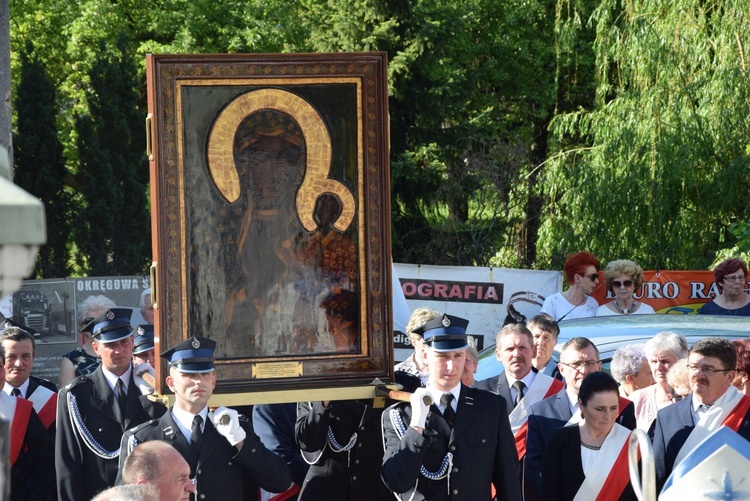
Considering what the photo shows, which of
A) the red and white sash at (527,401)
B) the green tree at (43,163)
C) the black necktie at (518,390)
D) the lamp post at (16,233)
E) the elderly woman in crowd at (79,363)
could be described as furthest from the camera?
the green tree at (43,163)

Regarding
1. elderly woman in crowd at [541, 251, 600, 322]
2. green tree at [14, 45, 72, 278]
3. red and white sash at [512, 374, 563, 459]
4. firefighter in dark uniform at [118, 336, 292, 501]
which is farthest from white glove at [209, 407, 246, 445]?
green tree at [14, 45, 72, 278]

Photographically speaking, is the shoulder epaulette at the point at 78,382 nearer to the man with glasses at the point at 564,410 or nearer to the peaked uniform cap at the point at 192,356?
the peaked uniform cap at the point at 192,356

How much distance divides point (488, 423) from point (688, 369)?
3.97 ft

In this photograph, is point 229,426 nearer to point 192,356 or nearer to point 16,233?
point 192,356

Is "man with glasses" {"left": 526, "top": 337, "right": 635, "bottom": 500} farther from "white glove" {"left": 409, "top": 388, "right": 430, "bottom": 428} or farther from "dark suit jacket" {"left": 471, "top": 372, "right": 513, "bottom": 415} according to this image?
"white glove" {"left": 409, "top": 388, "right": 430, "bottom": 428}

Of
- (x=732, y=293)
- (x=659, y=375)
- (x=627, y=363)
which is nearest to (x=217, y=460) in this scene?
(x=659, y=375)

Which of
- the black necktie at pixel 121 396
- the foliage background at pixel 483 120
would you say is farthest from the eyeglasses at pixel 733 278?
the black necktie at pixel 121 396

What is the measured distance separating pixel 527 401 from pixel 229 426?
221cm

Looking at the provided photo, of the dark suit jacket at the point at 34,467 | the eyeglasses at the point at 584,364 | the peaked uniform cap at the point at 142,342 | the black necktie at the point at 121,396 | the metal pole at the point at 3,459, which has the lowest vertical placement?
the dark suit jacket at the point at 34,467

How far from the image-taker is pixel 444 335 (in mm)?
5840

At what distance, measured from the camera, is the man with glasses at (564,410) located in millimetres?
6426

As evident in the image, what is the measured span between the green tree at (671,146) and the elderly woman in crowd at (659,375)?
759 centimetres

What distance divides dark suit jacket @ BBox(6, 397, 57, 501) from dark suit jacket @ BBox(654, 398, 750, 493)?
3322 millimetres

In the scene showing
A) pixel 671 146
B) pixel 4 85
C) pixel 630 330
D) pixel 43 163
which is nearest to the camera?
pixel 630 330
